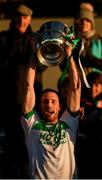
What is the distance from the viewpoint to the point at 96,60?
261 inches

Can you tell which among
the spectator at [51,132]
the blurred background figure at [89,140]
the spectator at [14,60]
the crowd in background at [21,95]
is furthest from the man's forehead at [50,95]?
the spectator at [14,60]

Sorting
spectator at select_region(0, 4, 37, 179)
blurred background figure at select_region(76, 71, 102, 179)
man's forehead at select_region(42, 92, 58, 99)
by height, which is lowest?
blurred background figure at select_region(76, 71, 102, 179)

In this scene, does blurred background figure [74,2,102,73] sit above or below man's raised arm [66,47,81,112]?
above

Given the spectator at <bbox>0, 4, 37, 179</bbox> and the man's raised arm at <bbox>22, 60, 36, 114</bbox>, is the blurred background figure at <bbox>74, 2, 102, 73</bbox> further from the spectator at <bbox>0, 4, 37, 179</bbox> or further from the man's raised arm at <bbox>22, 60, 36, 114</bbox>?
the man's raised arm at <bbox>22, 60, 36, 114</bbox>

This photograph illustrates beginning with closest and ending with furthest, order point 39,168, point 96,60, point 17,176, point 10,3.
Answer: point 39,168 → point 17,176 → point 96,60 → point 10,3

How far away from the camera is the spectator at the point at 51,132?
520cm

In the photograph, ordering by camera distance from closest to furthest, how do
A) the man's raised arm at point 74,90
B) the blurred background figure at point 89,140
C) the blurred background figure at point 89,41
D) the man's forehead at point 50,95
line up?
the man's raised arm at point 74,90
the man's forehead at point 50,95
the blurred background figure at point 89,140
the blurred background figure at point 89,41

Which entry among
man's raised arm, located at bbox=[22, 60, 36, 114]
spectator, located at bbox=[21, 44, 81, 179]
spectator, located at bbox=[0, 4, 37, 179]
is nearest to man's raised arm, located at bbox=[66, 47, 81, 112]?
spectator, located at bbox=[21, 44, 81, 179]

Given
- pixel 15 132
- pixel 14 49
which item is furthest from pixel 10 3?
pixel 15 132

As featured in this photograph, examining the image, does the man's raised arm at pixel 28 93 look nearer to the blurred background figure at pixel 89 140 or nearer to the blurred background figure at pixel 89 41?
the blurred background figure at pixel 89 140

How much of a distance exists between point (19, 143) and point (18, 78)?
914 mm

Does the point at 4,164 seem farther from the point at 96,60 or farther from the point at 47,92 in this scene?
the point at 96,60

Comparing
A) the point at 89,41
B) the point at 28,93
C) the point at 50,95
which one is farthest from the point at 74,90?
the point at 89,41

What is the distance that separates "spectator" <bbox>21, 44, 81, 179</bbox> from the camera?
5.20 m
